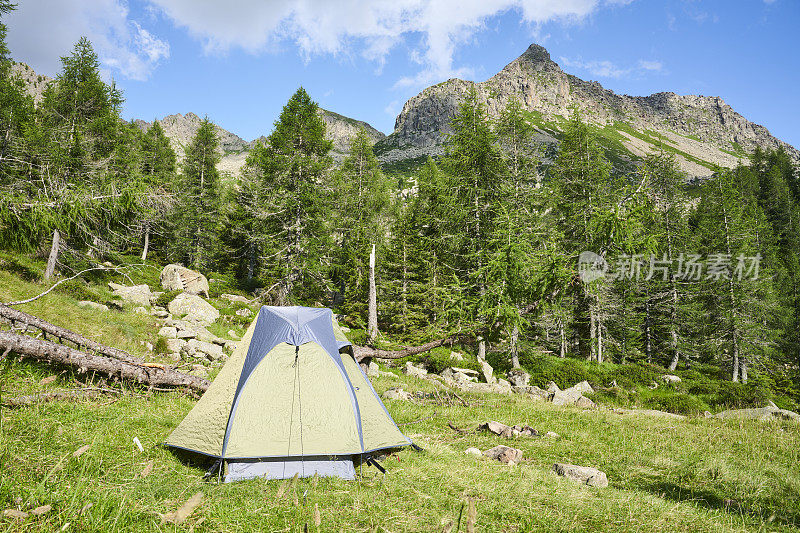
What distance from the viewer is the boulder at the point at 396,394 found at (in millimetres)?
10450

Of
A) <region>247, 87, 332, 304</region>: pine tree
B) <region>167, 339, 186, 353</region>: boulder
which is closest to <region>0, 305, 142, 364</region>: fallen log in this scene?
<region>167, 339, 186, 353</region>: boulder

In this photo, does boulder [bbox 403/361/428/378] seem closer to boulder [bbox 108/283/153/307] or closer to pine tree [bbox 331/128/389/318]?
pine tree [bbox 331/128/389/318]

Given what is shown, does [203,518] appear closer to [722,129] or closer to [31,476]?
[31,476]

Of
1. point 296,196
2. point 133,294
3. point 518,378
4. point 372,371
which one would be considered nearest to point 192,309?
point 133,294

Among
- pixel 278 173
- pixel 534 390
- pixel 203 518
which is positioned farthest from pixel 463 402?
pixel 278 173

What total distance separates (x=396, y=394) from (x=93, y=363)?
7.25m

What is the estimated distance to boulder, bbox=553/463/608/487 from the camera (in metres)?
5.21

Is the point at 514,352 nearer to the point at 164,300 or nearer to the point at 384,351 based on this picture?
the point at 384,351

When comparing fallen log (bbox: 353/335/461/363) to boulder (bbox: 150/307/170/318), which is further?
boulder (bbox: 150/307/170/318)

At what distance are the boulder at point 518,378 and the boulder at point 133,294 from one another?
1827cm

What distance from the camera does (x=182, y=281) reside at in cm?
2284

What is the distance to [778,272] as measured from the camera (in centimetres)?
3362

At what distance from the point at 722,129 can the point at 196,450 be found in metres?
251

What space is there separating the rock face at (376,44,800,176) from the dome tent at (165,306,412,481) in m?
132
